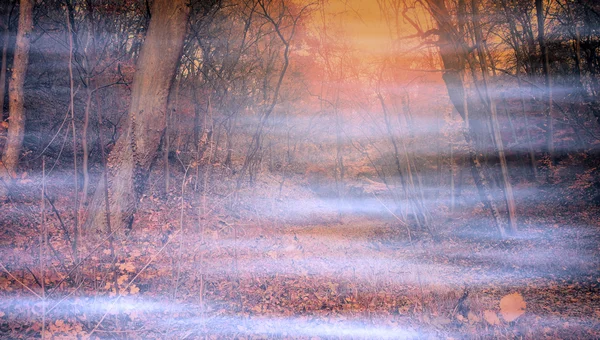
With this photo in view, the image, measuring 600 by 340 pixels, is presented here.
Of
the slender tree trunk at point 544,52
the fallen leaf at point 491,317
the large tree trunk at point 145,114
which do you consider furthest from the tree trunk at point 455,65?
the slender tree trunk at point 544,52

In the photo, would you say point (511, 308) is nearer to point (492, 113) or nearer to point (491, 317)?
point (491, 317)

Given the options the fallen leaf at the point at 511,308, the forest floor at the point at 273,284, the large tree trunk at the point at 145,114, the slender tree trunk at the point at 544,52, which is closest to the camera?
the forest floor at the point at 273,284

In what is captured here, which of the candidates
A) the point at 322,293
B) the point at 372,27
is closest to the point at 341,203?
the point at 372,27

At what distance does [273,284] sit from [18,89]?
273 inches

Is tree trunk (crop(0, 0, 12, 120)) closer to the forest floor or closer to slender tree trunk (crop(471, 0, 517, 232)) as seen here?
the forest floor

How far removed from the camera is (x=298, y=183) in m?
17.1

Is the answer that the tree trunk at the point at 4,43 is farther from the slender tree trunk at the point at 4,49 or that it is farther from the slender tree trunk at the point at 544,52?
the slender tree trunk at the point at 544,52

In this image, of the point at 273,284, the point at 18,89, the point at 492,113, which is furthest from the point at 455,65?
the point at 18,89

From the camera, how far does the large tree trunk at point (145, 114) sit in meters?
4.95

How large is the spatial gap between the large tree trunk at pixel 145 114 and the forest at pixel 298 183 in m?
0.03

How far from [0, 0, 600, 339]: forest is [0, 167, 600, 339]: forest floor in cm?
3

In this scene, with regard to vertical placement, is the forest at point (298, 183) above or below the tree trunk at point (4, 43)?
below

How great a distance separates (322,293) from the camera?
4.45 m

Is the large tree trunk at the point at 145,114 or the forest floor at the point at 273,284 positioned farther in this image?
the large tree trunk at the point at 145,114
